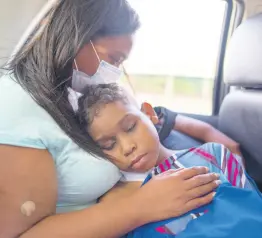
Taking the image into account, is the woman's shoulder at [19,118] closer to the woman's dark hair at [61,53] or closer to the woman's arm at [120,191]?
the woman's dark hair at [61,53]

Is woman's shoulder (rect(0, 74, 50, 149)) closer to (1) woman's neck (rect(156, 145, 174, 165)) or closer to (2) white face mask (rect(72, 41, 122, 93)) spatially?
(2) white face mask (rect(72, 41, 122, 93))

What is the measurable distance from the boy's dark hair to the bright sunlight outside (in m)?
0.52

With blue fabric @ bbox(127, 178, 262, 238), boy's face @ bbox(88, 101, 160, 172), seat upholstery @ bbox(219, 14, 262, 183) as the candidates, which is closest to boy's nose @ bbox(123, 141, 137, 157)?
boy's face @ bbox(88, 101, 160, 172)

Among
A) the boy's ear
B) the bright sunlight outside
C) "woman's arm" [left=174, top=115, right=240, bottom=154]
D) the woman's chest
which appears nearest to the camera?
the woman's chest

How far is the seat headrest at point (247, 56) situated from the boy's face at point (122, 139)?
0.46 meters

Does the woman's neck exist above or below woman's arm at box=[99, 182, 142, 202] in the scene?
above

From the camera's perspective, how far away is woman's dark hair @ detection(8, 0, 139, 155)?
1085 millimetres

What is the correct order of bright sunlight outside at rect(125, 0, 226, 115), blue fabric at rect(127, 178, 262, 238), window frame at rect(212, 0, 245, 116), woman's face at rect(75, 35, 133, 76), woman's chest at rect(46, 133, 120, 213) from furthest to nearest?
1. window frame at rect(212, 0, 245, 116)
2. bright sunlight outside at rect(125, 0, 226, 115)
3. woman's face at rect(75, 35, 133, 76)
4. woman's chest at rect(46, 133, 120, 213)
5. blue fabric at rect(127, 178, 262, 238)

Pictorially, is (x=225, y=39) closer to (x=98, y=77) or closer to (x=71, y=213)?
(x=98, y=77)

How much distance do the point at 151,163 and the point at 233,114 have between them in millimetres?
524

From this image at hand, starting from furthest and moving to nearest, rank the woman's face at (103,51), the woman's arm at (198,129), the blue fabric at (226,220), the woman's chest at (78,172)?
the woman's arm at (198,129)
the woman's face at (103,51)
the woman's chest at (78,172)
the blue fabric at (226,220)

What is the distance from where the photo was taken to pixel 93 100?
3.87 feet

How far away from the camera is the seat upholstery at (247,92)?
139 centimetres

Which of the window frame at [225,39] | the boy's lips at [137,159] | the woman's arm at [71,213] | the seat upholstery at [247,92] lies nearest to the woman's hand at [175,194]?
the woman's arm at [71,213]
